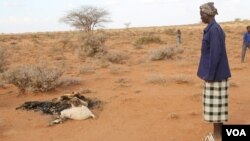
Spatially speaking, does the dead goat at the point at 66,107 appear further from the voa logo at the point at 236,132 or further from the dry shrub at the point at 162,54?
the dry shrub at the point at 162,54

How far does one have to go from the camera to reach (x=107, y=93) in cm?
1021

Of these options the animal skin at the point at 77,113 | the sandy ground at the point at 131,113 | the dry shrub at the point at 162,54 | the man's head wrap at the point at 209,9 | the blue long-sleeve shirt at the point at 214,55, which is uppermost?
the man's head wrap at the point at 209,9

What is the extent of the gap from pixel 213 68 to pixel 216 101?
468 millimetres

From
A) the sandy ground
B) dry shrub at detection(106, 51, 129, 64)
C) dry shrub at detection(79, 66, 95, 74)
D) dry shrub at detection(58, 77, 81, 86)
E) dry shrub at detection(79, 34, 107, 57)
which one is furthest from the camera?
dry shrub at detection(79, 34, 107, 57)

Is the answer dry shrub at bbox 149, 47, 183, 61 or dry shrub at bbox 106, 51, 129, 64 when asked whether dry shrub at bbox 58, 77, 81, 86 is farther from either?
dry shrub at bbox 149, 47, 183, 61

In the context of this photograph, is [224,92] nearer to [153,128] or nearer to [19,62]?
[153,128]

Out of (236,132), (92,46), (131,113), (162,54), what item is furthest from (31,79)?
(92,46)

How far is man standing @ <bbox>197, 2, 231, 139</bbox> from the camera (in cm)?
542

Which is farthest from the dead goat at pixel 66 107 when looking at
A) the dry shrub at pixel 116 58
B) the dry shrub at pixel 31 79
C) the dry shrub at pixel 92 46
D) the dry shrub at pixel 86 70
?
the dry shrub at pixel 92 46

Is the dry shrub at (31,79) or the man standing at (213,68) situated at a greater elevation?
the man standing at (213,68)

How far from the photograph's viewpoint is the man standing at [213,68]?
5.42m

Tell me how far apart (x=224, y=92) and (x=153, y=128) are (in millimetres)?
1782

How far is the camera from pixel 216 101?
5602mm

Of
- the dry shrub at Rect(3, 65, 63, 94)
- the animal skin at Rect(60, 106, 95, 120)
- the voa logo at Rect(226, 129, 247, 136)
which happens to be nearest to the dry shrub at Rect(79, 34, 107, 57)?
the dry shrub at Rect(3, 65, 63, 94)
